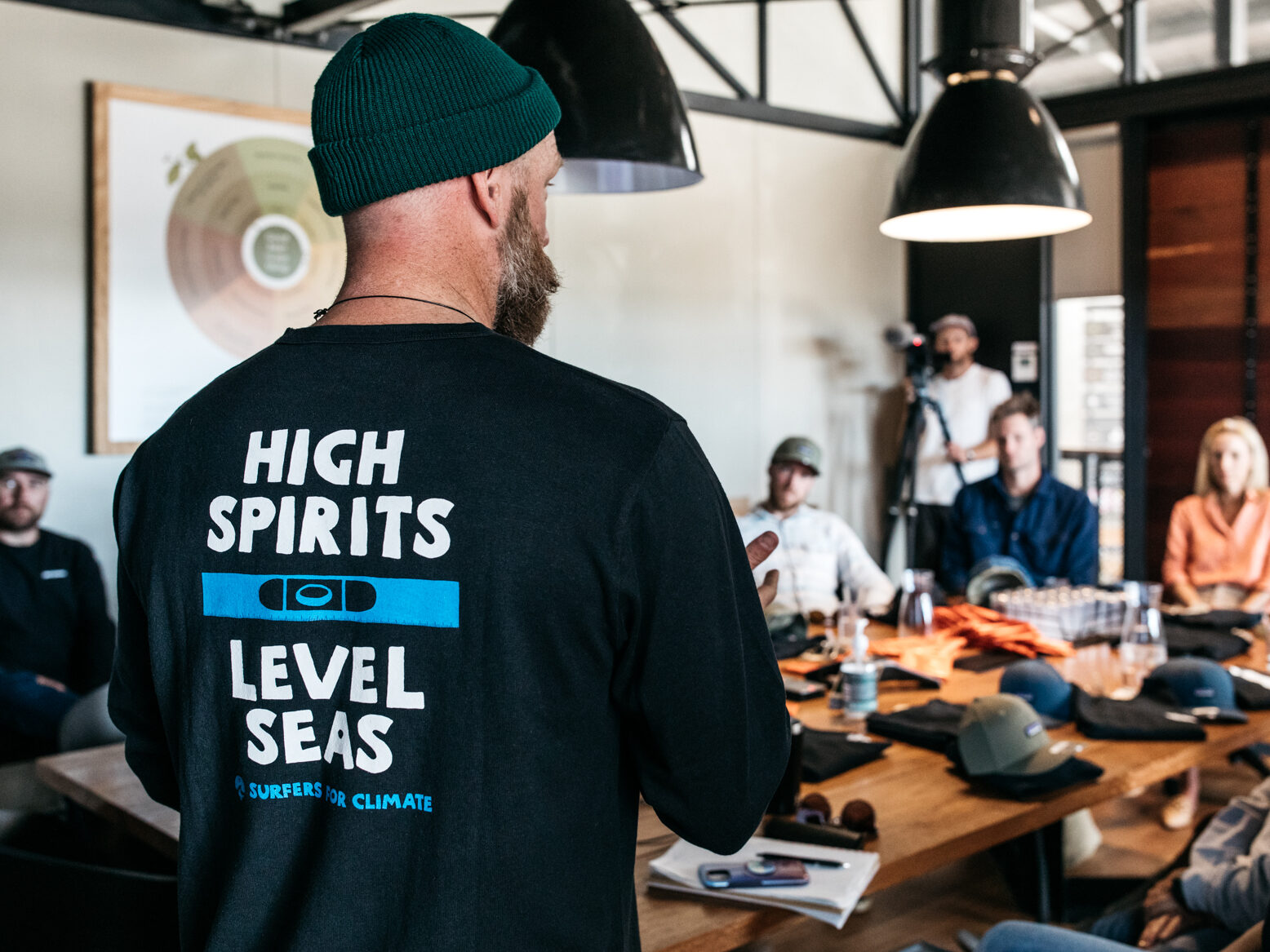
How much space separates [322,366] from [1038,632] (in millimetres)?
2473

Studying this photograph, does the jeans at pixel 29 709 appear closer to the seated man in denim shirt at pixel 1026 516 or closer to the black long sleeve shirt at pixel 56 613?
the black long sleeve shirt at pixel 56 613

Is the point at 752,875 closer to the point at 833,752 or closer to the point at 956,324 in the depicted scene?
the point at 833,752

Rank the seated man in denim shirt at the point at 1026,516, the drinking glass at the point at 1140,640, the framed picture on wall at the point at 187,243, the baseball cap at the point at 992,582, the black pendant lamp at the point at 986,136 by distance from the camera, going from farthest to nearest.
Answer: the framed picture on wall at the point at 187,243
the seated man in denim shirt at the point at 1026,516
the baseball cap at the point at 992,582
the drinking glass at the point at 1140,640
the black pendant lamp at the point at 986,136

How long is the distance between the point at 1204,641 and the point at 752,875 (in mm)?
1870

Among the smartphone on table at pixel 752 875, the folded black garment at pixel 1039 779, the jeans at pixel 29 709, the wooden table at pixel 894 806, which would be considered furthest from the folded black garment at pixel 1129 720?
the jeans at pixel 29 709

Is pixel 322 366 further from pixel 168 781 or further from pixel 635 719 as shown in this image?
pixel 168 781

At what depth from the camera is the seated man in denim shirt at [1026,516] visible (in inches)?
152

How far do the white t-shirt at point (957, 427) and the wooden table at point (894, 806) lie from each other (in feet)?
12.5

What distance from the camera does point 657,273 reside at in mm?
5738

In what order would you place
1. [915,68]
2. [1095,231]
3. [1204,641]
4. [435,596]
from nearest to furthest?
[435,596] → [1204,641] → [1095,231] → [915,68]

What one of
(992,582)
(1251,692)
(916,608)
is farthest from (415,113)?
(992,582)

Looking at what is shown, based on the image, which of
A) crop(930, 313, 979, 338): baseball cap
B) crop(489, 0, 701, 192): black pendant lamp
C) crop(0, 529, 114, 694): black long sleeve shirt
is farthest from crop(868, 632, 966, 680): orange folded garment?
crop(930, 313, 979, 338): baseball cap

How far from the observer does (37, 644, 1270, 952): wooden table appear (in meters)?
1.43

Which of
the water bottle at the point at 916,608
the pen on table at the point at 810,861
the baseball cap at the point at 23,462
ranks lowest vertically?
the pen on table at the point at 810,861
